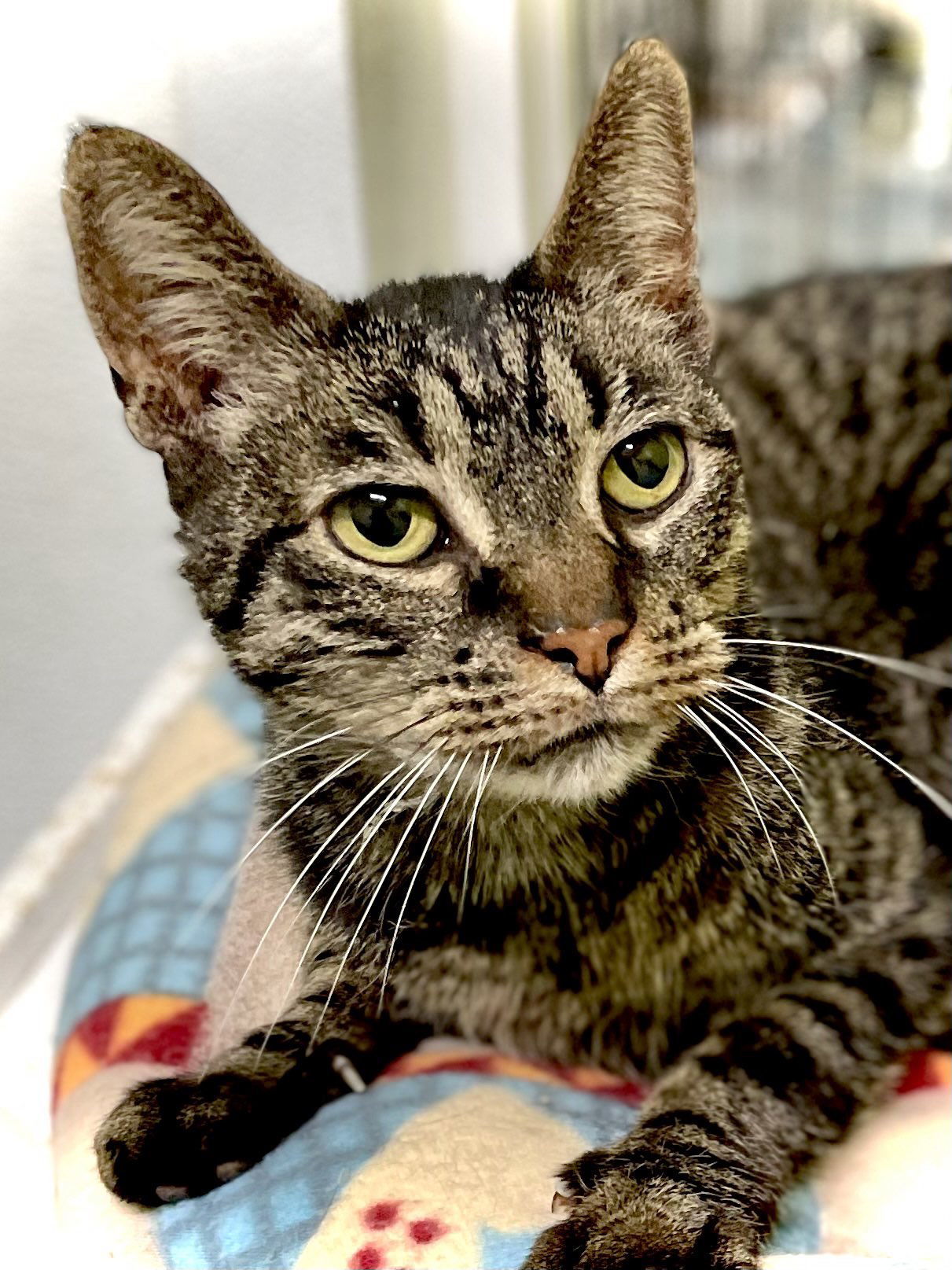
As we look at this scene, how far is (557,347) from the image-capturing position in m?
0.75

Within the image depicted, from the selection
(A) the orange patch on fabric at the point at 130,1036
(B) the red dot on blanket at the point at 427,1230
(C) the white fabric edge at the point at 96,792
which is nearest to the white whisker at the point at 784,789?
(B) the red dot on blanket at the point at 427,1230

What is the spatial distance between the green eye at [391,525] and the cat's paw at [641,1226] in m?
0.41

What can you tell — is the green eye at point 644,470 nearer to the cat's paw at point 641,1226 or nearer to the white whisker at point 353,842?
the white whisker at point 353,842

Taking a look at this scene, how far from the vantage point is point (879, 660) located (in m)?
0.81

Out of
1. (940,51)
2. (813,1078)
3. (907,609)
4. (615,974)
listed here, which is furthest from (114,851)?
(940,51)

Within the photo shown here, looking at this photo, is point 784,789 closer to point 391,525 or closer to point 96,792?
point 391,525

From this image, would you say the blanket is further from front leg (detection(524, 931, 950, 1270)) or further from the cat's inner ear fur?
the cat's inner ear fur

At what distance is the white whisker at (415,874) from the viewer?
70 centimetres

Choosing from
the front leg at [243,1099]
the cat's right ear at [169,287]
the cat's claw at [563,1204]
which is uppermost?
the cat's right ear at [169,287]

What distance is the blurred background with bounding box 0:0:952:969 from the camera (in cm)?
82

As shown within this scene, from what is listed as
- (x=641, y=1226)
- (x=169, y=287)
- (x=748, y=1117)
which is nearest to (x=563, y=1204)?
(x=641, y=1226)

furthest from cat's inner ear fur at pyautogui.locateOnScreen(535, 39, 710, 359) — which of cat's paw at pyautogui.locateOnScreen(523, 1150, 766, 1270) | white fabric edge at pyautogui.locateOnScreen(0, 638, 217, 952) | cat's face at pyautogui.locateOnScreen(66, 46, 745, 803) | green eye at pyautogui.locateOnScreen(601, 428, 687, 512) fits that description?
white fabric edge at pyautogui.locateOnScreen(0, 638, 217, 952)

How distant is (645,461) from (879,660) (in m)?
0.22

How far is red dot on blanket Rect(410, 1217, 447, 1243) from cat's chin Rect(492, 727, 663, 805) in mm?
275
